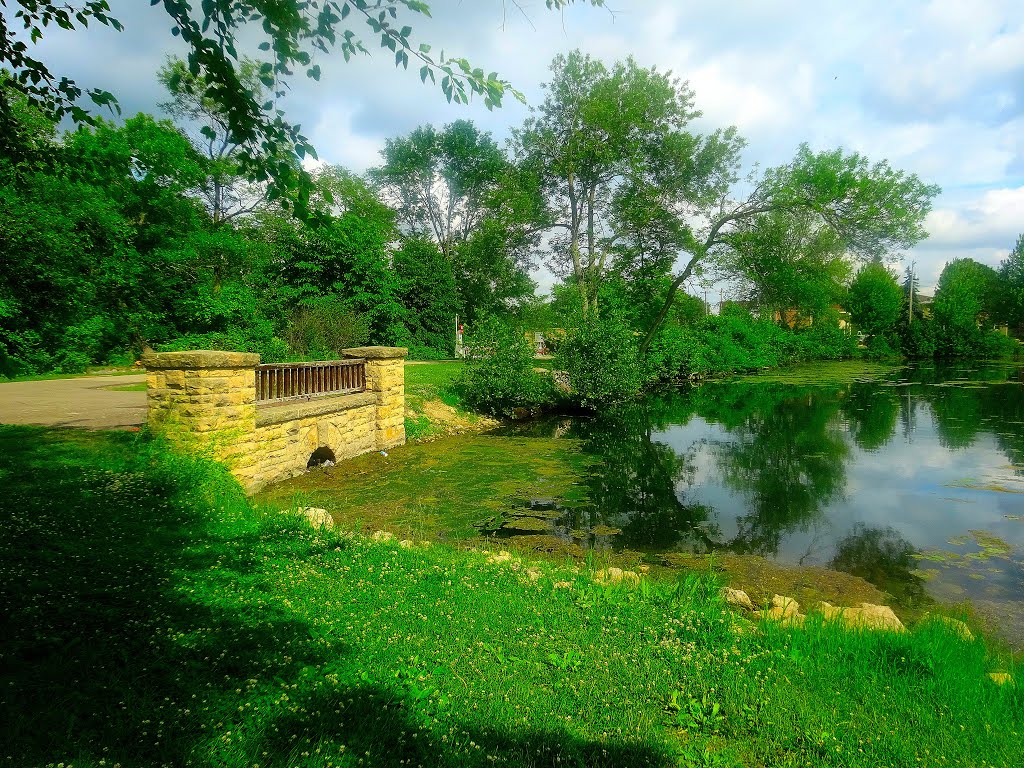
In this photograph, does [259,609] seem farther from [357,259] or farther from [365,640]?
[357,259]

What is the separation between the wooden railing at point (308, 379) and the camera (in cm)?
927

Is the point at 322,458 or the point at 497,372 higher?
the point at 497,372

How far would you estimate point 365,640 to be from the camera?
3.53 m

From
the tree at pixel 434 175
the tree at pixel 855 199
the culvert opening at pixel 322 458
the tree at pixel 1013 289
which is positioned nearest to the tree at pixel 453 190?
the tree at pixel 434 175

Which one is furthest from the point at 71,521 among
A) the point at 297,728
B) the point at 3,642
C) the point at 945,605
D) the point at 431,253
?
the point at 431,253

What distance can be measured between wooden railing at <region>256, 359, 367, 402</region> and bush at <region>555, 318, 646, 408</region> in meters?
10.0

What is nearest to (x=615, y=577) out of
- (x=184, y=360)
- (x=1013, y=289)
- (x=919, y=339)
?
(x=184, y=360)

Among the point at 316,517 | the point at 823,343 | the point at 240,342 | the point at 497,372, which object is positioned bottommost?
the point at 316,517

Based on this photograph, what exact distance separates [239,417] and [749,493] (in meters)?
8.31

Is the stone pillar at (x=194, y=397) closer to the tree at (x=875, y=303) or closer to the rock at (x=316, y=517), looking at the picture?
the rock at (x=316, y=517)

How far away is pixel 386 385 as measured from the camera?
1238 centimetres

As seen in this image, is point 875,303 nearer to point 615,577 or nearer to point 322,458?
point 322,458

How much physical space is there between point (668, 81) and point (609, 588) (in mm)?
28901

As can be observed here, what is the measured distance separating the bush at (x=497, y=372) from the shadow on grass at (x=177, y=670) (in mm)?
12507
